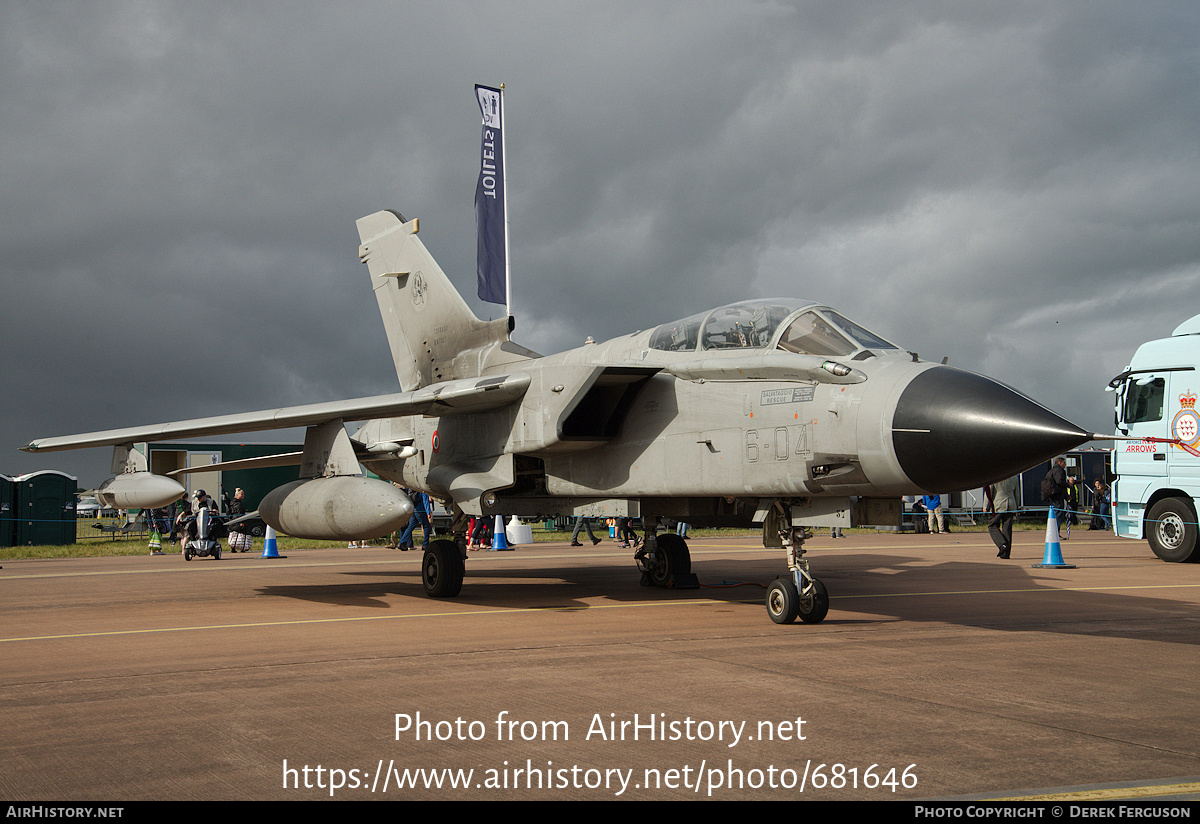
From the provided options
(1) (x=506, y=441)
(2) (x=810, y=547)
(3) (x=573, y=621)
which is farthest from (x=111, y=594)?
(2) (x=810, y=547)

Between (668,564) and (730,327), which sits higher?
(730,327)

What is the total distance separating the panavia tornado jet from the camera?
680 centimetres

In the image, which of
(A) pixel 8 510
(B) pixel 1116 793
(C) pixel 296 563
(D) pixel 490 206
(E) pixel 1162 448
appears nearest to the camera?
(B) pixel 1116 793

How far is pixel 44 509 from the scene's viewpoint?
26094 mm

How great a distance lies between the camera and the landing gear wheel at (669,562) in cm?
1183

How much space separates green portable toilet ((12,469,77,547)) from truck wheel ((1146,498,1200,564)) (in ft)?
87.0

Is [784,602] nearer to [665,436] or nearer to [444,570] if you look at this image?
[665,436]

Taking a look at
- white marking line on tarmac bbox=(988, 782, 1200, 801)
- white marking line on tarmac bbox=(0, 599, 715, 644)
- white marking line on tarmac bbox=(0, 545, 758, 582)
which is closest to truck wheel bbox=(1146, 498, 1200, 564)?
white marking line on tarmac bbox=(0, 545, 758, 582)

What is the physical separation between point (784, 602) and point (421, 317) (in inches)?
302

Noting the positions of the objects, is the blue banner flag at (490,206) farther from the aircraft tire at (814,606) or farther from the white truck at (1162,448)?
the aircraft tire at (814,606)

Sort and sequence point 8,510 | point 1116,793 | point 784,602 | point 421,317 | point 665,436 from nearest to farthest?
point 1116,793 → point 784,602 → point 665,436 → point 421,317 → point 8,510

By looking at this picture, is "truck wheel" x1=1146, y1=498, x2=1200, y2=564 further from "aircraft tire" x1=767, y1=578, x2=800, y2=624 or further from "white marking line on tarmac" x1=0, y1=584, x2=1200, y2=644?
"aircraft tire" x1=767, y1=578, x2=800, y2=624

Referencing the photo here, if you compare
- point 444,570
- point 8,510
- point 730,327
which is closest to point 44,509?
point 8,510
